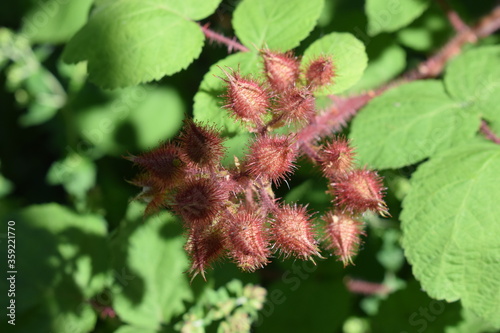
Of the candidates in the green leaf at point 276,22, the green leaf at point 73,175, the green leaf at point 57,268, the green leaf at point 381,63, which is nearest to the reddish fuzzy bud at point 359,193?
the green leaf at point 276,22

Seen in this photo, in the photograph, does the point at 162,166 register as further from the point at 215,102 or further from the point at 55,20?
the point at 55,20

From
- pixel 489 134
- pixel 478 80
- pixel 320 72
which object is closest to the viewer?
pixel 320 72

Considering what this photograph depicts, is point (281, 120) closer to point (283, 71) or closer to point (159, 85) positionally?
point (283, 71)

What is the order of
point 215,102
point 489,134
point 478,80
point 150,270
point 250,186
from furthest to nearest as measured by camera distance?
point 150,270 → point 478,80 → point 489,134 → point 215,102 → point 250,186

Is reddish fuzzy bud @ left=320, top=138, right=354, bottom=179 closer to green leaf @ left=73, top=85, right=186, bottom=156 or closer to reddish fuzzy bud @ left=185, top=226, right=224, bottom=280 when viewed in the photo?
reddish fuzzy bud @ left=185, top=226, right=224, bottom=280

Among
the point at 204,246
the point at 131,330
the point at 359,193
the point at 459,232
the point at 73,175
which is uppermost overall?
the point at 359,193

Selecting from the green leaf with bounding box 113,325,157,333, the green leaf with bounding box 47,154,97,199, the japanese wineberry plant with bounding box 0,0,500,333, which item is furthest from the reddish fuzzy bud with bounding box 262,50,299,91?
the green leaf with bounding box 47,154,97,199

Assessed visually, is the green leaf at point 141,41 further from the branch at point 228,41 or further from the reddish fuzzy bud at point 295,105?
the reddish fuzzy bud at point 295,105

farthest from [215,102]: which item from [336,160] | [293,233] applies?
[293,233]

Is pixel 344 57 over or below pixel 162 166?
over
